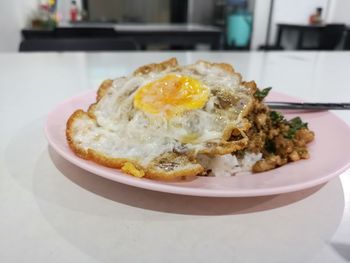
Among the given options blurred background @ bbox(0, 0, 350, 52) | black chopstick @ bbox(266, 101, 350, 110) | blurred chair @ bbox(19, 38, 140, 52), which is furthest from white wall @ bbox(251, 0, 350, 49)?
black chopstick @ bbox(266, 101, 350, 110)

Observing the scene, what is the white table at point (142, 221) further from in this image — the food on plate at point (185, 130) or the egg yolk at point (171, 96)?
the egg yolk at point (171, 96)

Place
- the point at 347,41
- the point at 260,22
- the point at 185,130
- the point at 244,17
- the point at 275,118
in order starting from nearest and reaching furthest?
the point at 185,130 → the point at 275,118 → the point at 347,41 → the point at 244,17 → the point at 260,22

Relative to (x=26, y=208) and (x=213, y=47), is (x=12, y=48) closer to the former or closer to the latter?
(x=213, y=47)

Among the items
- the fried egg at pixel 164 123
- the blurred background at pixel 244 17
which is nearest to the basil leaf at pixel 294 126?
the fried egg at pixel 164 123

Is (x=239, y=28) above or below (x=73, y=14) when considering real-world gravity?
below

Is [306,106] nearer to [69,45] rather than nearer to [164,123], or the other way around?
[164,123]

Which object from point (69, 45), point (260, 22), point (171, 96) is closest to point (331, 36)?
point (260, 22)
